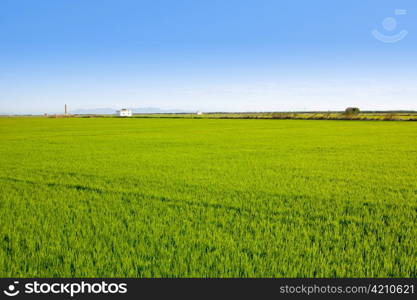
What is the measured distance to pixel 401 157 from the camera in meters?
15.5

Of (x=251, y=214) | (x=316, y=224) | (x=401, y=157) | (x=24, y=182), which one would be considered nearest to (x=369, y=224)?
(x=316, y=224)

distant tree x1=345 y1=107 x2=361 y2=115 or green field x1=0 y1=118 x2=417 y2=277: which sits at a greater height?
distant tree x1=345 y1=107 x2=361 y2=115

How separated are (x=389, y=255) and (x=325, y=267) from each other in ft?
3.54

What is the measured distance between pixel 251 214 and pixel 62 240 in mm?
3482

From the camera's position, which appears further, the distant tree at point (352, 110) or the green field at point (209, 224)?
the distant tree at point (352, 110)

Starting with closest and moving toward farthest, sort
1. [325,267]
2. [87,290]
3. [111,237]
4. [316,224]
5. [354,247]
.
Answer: [87,290]
[325,267]
[354,247]
[111,237]
[316,224]

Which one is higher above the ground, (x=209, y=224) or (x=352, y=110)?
(x=352, y=110)

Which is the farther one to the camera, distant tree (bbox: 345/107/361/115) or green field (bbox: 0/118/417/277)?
distant tree (bbox: 345/107/361/115)

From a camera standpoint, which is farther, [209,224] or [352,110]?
[352,110]

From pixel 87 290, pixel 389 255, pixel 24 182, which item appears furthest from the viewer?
pixel 24 182

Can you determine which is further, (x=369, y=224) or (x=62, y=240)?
(x=369, y=224)

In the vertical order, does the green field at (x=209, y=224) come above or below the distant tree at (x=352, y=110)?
below

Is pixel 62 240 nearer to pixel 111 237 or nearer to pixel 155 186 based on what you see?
pixel 111 237

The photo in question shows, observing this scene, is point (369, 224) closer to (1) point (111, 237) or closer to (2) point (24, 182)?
(1) point (111, 237)
